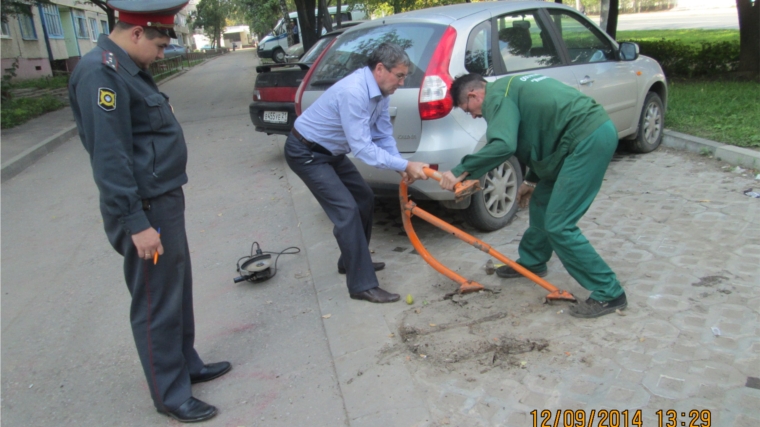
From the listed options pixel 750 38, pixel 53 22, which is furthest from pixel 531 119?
pixel 53 22

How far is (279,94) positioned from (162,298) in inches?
195

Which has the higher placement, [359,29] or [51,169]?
[359,29]

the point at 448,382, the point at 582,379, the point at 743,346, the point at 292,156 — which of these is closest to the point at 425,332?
the point at 448,382

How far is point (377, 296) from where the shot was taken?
12.6 ft

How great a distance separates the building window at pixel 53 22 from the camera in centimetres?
2838

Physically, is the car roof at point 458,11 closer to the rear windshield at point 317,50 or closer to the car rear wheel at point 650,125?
the car rear wheel at point 650,125

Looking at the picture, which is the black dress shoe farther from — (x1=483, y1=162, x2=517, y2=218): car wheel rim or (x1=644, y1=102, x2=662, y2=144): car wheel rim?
(x1=644, y1=102, x2=662, y2=144): car wheel rim

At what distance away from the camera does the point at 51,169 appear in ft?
30.5

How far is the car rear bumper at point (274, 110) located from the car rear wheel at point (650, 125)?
4.04 m

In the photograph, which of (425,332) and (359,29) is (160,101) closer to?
(425,332)

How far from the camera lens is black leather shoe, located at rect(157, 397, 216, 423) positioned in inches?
112

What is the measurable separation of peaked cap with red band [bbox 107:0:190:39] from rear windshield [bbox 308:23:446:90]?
81.5 inches

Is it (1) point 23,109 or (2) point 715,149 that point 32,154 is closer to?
(1) point 23,109

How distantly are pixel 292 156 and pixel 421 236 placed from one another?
1592mm
